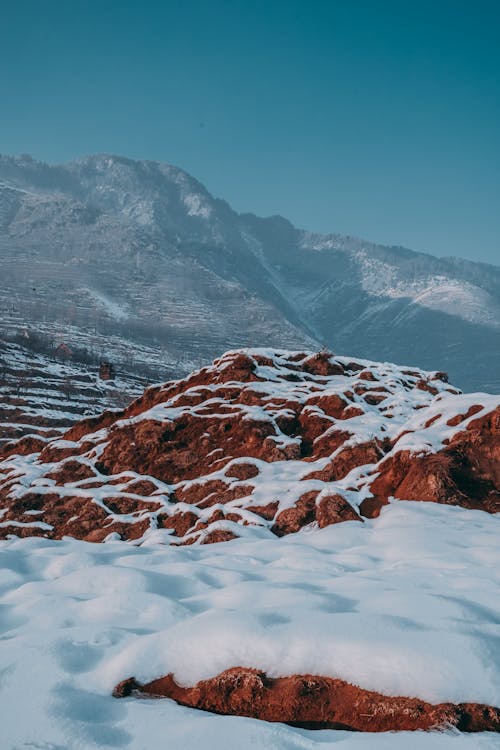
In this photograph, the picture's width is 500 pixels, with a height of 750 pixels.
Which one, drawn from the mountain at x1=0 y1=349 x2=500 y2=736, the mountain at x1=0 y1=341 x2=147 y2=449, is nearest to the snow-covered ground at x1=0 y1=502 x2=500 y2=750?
the mountain at x1=0 y1=349 x2=500 y2=736

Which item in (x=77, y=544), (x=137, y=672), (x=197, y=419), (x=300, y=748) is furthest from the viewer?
(x=197, y=419)

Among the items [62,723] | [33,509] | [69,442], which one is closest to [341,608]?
[62,723]

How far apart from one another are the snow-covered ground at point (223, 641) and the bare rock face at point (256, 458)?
7.63 m

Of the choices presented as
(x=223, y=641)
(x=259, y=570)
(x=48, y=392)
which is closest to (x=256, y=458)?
(x=259, y=570)

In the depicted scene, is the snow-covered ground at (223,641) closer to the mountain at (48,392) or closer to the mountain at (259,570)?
the mountain at (259,570)

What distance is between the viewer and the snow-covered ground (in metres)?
5.88

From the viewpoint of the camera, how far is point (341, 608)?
28.0 feet

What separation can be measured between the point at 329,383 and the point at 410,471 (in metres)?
12.0

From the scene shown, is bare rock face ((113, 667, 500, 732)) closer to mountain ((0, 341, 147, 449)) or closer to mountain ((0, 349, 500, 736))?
mountain ((0, 349, 500, 736))

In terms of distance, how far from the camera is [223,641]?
741 cm

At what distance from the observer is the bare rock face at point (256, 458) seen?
20.1 m

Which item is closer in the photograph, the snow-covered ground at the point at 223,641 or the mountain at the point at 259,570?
the snow-covered ground at the point at 223,641

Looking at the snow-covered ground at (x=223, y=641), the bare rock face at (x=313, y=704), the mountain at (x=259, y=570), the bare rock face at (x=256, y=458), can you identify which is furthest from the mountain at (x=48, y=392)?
the bare rock face at (x=313, y=704)

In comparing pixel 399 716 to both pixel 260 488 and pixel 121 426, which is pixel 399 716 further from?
pixel 121 426
